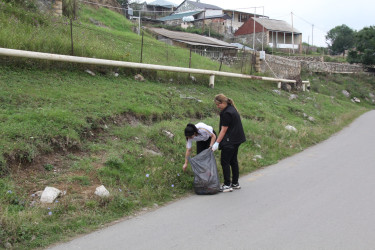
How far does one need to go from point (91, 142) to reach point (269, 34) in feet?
158

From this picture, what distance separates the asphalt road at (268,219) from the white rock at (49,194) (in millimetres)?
935

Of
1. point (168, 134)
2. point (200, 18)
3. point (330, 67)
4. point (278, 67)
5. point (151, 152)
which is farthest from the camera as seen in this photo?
point (200, 18)

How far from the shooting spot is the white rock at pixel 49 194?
5.07 meters

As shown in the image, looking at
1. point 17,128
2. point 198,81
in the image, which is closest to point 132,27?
point 198,81

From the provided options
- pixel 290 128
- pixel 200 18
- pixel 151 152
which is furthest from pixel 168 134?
pixel 200 18

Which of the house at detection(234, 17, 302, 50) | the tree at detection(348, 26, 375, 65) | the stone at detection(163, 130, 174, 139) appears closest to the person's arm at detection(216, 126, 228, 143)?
the stone at detection(163, 130, 174, 139)

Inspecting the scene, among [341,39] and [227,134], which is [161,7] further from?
[227,134]

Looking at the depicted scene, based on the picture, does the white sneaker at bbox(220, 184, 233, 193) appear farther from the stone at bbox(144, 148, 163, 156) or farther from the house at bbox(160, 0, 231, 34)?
the house at bbox(160, 0, 231, 34)

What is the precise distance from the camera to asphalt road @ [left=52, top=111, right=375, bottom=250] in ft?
14.4

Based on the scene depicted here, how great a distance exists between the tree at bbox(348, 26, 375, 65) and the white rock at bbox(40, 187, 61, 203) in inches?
1678

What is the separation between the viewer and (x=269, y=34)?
51344mm

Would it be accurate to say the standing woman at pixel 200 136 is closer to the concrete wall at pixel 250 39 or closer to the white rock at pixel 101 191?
the white rock at pixel 101 191

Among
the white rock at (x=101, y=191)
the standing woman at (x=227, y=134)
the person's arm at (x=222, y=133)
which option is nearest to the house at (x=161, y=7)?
the standing woman at (x=227, y=134)

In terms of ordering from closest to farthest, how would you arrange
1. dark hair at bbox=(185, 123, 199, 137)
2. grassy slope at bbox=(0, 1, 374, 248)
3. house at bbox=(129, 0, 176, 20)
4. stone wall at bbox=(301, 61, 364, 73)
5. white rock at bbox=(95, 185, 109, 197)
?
grassy slope at bbox=(0, 1, 374, 248)
white rock at bbox=(95, 185, 109, 197)
dark hair at bbox=(185, 123, 199, 137)
stone wall at bbox=(301, 61, 364, 73)
house at bbox=(129, 0, 176, 20)
